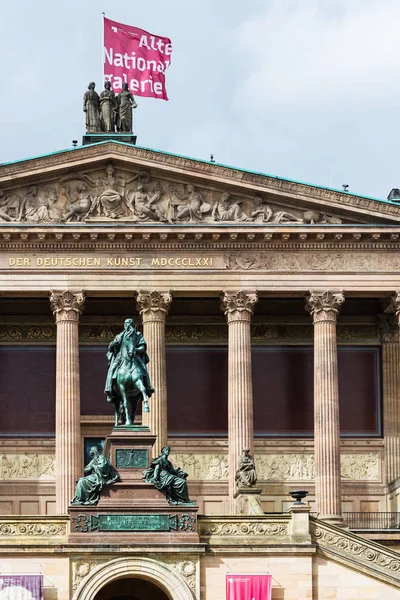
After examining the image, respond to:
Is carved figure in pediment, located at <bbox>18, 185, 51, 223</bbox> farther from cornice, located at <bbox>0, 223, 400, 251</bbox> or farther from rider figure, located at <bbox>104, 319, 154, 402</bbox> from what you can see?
rider figure, located at <bbox>104, 319, 154, 402</bbox>

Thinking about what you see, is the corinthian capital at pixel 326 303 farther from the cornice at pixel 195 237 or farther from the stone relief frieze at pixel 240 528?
the stone relief frieze at pixel 240 528

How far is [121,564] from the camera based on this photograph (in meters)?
56.1

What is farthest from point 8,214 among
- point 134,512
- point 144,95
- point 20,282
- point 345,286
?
point 134,512

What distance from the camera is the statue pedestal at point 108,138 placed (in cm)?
7506

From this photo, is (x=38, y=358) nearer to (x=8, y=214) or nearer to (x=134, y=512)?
(x=8, y=214)

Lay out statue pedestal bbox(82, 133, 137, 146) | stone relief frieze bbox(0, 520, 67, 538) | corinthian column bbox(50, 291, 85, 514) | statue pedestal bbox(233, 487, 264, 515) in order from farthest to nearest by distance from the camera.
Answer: statue pedestal bbox(82, 133, 137, 146) → corinthian column bbox(50, 291, 85, 514) → statue pedestal bbox(233, 487, 264, 515) → stone relief frieze bbox(0, 520, 67, 538)

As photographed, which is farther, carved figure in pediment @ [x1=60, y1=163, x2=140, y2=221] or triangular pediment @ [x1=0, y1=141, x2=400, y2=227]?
carved figure in pediment @ [x1=60, y1=163, x2=140, y2=221]

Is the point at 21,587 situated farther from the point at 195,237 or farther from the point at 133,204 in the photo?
the point at 133,204

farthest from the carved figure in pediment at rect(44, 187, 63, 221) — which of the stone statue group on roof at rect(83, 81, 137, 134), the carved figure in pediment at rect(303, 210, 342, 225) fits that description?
the carved figure in pediment at rect(303, 210, 342, 225)

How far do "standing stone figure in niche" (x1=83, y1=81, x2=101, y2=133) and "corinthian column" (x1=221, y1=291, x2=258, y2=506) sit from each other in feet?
28.1

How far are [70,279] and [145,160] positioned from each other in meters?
5.31

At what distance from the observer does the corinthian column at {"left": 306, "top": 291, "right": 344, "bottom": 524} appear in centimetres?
7138

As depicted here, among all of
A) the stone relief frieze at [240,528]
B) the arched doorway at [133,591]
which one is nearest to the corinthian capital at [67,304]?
the arched doorway at [133,591]

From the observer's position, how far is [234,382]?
72500 mm
